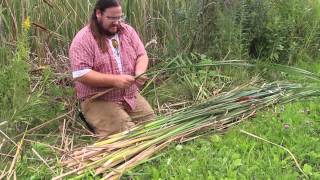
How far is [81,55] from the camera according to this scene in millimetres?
4328

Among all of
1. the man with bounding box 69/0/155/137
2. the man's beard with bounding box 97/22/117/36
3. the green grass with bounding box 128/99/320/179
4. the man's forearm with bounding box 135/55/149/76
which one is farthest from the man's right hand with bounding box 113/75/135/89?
the green grass with bounding box 128/99/320/179

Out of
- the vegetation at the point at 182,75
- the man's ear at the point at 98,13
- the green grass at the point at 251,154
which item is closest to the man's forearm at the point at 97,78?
the vegetation at the point at 182,75

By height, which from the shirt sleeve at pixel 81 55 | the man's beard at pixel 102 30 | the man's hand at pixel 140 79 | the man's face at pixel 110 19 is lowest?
the man's hand at pixel 140 79

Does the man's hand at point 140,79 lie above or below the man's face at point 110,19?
below

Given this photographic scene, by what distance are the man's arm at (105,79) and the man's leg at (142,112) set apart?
13.3 inches

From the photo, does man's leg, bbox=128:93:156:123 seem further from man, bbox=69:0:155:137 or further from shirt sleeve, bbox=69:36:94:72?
shirt sleeve, bbox=69:36:94:72

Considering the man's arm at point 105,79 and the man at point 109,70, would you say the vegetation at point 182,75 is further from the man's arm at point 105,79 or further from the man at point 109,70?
Answer: the man's arm at point 105,79

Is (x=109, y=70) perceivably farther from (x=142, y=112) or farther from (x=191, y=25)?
(x=191, y=25)

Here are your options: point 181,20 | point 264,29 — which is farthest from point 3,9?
point 264,29

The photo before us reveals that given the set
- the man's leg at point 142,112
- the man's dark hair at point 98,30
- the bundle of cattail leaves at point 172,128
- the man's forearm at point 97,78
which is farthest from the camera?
the man's leg at point 142,112

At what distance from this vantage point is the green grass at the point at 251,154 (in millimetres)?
3574

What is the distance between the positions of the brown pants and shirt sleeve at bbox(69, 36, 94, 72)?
33 cm

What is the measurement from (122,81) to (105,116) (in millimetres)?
358

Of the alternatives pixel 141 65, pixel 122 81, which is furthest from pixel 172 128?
pixel 141 65
